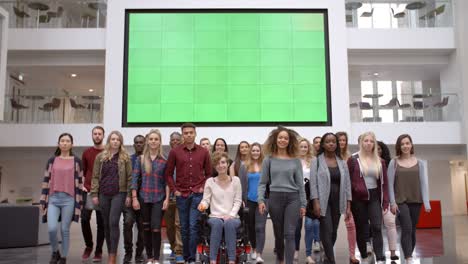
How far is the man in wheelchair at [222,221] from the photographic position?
5.54 metres

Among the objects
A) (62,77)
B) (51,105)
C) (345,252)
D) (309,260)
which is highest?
(62,77)

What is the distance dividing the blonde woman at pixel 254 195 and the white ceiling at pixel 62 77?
11983 millimetres

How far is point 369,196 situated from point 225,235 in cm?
198

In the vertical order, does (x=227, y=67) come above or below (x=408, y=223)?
above

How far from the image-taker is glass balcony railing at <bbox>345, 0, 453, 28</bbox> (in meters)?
17.0

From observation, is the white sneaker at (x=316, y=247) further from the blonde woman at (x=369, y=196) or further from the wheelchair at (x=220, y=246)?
the wheelchair at (x=220, y=246)

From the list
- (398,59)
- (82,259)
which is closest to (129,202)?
(82,259)

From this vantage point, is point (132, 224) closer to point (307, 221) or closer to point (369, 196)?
point (307, 221)

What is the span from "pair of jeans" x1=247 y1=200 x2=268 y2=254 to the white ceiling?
1211cm

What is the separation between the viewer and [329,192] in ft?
18.9

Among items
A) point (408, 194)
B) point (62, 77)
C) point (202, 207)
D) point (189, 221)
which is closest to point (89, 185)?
point (189, 221)

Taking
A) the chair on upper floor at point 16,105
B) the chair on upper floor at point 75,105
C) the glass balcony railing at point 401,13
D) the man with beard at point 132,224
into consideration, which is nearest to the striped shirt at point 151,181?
the man with beard at point 132,224

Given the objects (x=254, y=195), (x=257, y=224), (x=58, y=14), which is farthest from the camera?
(x=58, y=14)

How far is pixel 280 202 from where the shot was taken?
5320mm
